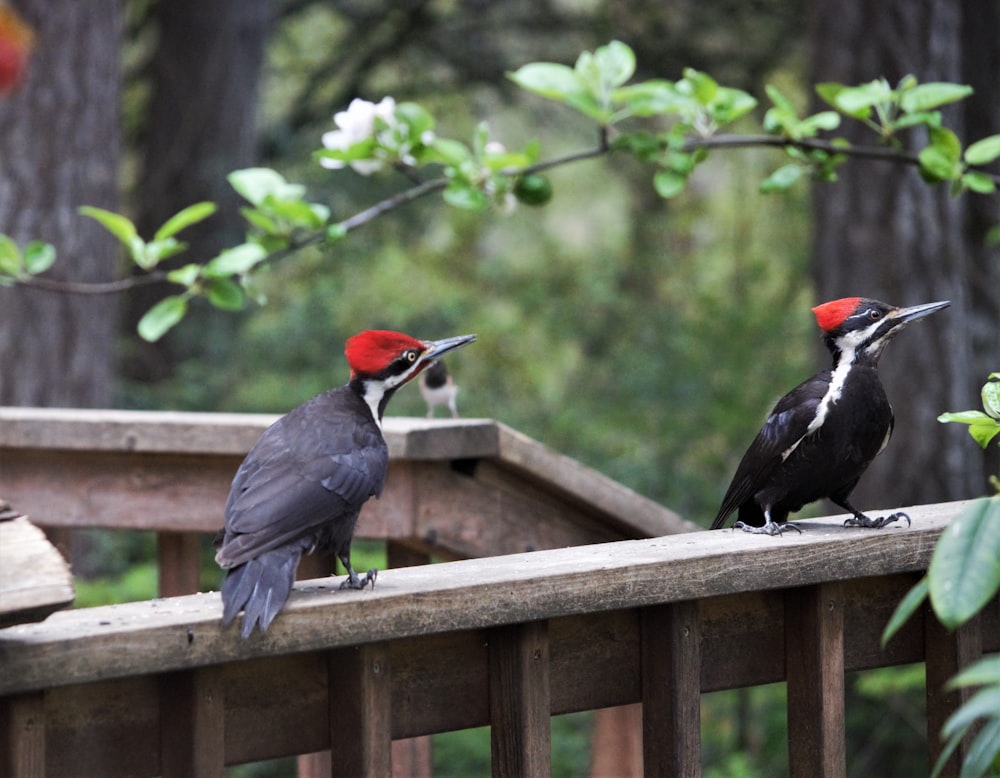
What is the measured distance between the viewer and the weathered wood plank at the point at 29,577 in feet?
4.78

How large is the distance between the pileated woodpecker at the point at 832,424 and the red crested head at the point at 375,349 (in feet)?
2.41

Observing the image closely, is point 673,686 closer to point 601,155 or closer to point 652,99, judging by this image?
point 652,99

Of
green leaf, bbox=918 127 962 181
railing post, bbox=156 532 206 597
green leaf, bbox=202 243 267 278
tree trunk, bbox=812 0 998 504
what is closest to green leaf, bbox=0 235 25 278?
green leaf, bbox=202 243 267 278

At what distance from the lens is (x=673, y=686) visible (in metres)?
1.97

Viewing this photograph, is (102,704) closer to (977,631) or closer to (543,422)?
(977,631)

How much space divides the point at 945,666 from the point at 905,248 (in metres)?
3.21

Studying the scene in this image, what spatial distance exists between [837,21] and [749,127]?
7940 millimetres

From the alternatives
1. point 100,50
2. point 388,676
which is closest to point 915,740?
point 100,50

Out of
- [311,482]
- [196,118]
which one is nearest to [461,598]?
[311,482]

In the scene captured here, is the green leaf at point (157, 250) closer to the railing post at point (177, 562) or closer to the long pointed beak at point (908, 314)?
the railing post at point (177, 562)

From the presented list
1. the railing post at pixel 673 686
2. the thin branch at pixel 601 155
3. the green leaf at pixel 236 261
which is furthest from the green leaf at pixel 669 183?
the railing post at pixel 673 686

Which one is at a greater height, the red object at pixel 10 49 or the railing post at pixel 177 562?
the red object at pixel 10 49

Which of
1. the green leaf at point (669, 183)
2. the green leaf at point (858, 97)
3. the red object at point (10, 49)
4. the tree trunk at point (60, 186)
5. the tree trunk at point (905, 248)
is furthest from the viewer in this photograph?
the tree trunk at point (60, 186)

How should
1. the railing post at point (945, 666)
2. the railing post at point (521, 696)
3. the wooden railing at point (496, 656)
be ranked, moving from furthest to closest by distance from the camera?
1. the railing post at point (945, 666)
2. the railing post at point (521, 696)
3. the wooden railing at point (496, 656)
